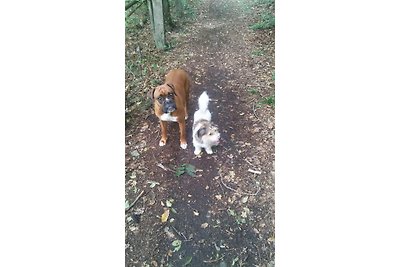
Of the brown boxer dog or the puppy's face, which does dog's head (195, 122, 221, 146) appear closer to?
the puppy's face

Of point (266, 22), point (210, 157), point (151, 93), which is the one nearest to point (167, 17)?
point (151, 93)

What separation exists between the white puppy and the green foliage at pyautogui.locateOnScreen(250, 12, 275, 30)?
0.64 metres

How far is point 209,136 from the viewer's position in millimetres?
2277

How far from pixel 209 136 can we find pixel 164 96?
467 mm

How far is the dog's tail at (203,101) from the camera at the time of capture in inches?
95.1

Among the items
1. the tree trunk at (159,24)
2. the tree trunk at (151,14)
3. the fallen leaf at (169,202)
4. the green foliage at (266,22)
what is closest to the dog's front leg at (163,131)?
the fallen leaf at (169,202)

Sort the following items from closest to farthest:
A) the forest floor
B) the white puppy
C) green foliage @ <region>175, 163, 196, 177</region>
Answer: the forest floor → green foliage @ <region>175, 163, 196, 177</region> → the white puppy

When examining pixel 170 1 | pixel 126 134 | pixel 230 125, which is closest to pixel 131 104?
pixel 126 134

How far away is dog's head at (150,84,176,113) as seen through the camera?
2.35 m

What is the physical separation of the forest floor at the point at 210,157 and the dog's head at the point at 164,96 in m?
0.09

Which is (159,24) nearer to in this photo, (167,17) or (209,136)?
(167,17)

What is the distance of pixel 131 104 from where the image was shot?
2.27 meters

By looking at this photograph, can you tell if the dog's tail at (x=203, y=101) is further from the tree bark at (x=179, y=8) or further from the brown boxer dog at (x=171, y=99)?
the tree bark at (x=179, y=8)

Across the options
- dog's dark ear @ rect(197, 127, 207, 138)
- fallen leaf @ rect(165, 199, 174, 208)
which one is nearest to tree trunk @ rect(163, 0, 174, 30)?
dog's dark ear @ rect(197, 127, 207, 138)
